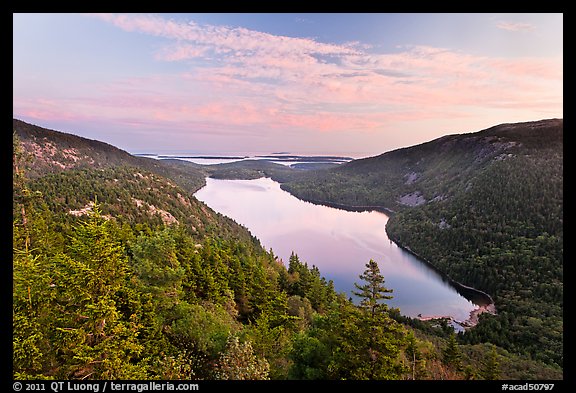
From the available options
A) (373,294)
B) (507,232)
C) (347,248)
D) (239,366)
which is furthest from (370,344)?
(507,232)

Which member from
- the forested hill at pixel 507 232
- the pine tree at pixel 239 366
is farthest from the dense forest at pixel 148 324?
the forested hill at pixel 507 232

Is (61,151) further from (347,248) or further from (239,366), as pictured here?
(239,366)

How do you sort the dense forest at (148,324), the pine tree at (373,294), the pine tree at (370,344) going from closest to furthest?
the dense forest at (148,324) < the pine tree at (370,344) < the pine tree at (373,294)

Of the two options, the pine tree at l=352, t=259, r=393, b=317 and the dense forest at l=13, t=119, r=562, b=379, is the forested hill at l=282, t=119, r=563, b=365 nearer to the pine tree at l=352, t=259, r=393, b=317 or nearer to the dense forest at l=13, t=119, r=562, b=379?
the pine tree at l=352, t=259, r=393, b=317

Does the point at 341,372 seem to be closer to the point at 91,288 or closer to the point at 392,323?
the point at 392,323

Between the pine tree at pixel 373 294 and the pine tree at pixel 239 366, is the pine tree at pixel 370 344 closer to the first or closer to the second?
the pine tree at pixel 373 294

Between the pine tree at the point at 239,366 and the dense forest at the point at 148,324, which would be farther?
the pine tree at the point at 239,366
